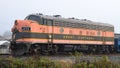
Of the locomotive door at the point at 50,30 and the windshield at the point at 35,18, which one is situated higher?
the windshield at the point at 35,18

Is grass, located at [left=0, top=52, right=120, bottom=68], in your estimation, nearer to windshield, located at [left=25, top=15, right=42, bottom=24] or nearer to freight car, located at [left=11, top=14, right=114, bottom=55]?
freight car, located at [left=11, top=14, right=114, bottom=55]

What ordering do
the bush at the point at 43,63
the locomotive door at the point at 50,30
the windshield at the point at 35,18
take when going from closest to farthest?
the bush at the point at 43,63 < the windshield at the point at 35,18 < the locomotive door at the point at 50,30

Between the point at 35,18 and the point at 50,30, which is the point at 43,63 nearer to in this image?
the point at 35,18

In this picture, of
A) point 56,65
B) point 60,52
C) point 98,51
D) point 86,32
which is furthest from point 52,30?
point 56,65

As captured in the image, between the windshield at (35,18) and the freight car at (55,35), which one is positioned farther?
the windshield at (35,18)

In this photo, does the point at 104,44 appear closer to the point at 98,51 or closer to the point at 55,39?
the point at 98,51

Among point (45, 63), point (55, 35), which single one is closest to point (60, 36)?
point (55, 35)

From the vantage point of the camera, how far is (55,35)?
2573 centimetres

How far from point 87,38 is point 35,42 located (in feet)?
25.0

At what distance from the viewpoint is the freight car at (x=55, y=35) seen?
23.5 m

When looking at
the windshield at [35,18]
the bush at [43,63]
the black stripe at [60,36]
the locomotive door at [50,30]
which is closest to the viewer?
the bush at [43,63]

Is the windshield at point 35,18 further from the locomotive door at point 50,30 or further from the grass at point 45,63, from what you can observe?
the grass at point 45,63

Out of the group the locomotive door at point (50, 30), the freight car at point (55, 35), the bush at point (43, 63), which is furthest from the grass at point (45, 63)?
the locomotive door at point (50, 30)

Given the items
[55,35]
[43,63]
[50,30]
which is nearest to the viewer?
[43,63]
